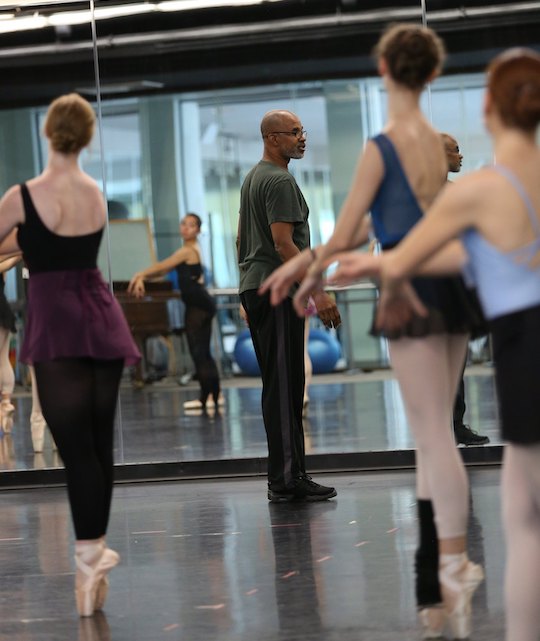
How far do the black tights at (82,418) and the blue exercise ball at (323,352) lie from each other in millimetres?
6543

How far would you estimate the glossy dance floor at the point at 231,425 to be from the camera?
289 inches

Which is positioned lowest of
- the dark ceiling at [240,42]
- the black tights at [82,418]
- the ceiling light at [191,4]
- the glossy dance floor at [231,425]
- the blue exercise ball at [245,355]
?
the glossy dance floor at [231,425]

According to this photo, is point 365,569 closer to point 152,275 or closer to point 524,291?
point 524,291

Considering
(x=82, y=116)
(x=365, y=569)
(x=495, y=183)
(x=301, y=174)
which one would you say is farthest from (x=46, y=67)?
(x=495, y=183)

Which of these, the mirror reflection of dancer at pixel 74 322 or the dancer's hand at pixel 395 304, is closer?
the dancer's hand at pixel 395 304

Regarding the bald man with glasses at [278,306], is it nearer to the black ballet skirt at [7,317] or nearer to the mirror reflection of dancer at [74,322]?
the mirror reflection of dancer at [74,322]

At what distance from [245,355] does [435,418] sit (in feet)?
20.6

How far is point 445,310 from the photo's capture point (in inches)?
128

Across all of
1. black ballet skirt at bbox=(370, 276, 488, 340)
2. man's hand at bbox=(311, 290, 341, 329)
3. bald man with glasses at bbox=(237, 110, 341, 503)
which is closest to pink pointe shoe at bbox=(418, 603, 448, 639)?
black ballet skirt at bbox=(370, 276, 488, 340)

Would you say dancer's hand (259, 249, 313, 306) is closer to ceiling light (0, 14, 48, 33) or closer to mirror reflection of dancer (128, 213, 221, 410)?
ceiling light (0, 14, 48, 33)

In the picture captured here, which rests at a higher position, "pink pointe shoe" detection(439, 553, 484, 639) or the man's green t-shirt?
the man's green t-shirt

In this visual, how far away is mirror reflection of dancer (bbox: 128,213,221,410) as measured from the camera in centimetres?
866

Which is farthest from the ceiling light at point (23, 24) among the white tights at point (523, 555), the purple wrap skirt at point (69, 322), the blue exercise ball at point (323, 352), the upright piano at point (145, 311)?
the white tights at point (523, 555)

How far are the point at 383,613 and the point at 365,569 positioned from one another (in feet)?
1.95
